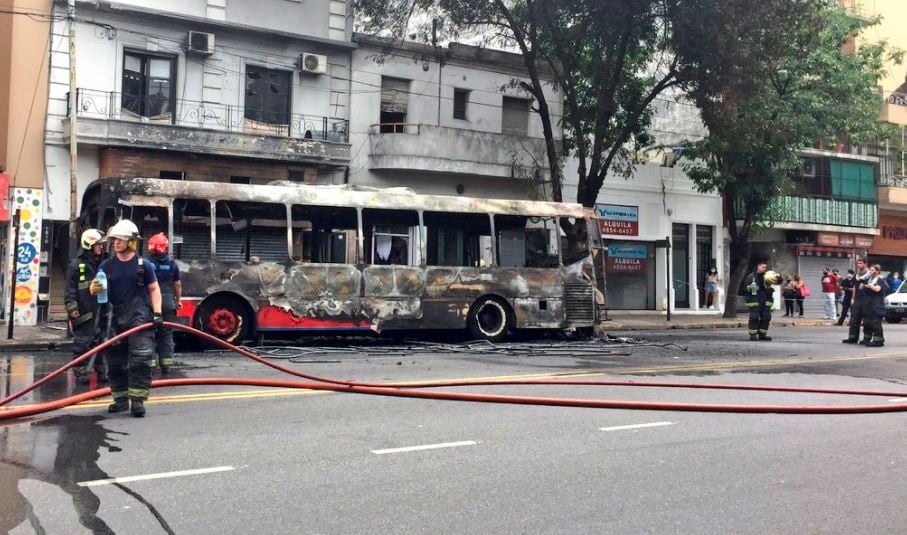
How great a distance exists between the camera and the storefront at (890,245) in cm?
3634

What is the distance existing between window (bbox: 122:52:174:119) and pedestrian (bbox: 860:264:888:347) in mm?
16589

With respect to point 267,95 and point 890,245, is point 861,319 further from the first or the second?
point 890,245

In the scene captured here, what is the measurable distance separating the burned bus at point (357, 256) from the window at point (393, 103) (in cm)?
844

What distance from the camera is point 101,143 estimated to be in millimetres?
19156

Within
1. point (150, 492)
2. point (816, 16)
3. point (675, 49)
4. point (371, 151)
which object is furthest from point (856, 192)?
point (150, 492)

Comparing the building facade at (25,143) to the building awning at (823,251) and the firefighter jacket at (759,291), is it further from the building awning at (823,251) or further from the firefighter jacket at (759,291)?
the building awning at (823,251)

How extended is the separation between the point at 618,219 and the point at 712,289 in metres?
4.85

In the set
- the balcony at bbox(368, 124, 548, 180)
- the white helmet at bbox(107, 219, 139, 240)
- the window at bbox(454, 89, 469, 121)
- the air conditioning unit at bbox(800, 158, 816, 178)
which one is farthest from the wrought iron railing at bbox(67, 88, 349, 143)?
the air conditioning unit at bbox(800, 158, 816, 178)

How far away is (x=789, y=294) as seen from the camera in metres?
31.0

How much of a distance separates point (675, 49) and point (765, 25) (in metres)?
2.13

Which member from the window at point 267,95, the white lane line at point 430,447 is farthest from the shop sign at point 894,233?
the white lane line at point 430,447

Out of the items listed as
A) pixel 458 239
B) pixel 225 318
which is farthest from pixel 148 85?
pixel 458 239

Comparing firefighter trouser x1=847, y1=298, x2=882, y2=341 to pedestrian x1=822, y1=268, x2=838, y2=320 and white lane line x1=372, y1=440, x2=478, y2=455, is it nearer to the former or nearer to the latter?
pedestrian x1=822, y1=268, x2=838, y2=320

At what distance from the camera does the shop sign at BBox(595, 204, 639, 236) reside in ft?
93.1
